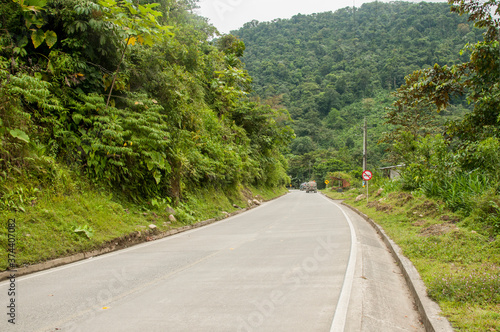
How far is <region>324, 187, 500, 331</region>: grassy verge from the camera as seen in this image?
4.22m

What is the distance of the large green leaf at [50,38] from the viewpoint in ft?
32.1

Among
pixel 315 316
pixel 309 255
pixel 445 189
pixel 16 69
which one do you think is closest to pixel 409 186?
pixel 445 189

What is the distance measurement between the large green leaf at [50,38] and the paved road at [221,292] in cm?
604

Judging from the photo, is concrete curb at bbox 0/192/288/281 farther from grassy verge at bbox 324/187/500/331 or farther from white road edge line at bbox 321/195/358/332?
grassy verge at bbox 324/187/500/331

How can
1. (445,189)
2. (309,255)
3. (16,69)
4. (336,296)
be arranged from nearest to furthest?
1. (336,296)
2. (309,255)
3. (16,69)
4. (445,189)

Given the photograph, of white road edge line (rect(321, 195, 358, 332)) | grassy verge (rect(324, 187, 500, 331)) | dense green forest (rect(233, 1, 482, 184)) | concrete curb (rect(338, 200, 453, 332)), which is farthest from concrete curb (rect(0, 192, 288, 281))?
dense green forest (rect(233, 1, 482, 184))

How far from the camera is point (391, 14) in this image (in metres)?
122

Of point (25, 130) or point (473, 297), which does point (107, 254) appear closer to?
point (25, 130)

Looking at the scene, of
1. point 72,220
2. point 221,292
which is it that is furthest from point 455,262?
point 72,220

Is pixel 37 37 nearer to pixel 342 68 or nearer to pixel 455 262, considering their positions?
pixel 455 262

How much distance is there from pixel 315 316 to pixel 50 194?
7232 millimetres

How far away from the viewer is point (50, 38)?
32.3ft

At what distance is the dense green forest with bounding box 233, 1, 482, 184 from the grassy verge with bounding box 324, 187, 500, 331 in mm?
55886

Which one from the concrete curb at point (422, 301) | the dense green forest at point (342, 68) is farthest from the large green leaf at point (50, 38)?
the dense green forest at point (342, 68)
